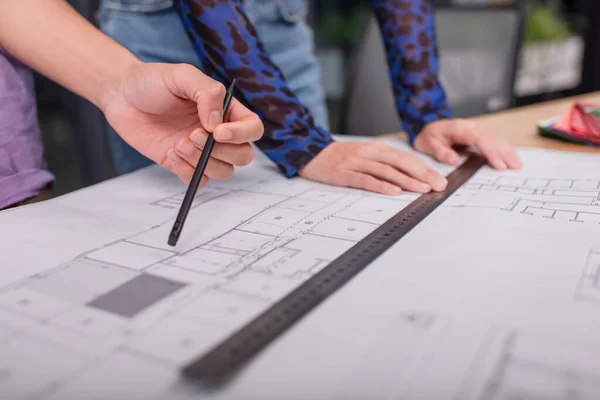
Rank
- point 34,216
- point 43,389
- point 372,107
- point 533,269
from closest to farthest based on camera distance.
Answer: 1. point 43,389
2. point 533,269
3. point 34,216
4. point 372,107

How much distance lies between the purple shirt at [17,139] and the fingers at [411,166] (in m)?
0.46

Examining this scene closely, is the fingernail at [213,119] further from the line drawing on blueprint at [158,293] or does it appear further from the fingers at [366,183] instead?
the fingers at [366,183]

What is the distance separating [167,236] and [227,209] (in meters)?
0.10

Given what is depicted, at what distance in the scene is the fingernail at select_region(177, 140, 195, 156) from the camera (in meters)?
0.61

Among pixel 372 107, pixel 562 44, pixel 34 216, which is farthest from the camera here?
pixel 562 44

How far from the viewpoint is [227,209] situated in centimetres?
61

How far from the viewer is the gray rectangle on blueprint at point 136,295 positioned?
0.39m

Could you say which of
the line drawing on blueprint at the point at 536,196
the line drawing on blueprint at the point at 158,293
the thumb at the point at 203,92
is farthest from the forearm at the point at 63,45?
the line drawing on blueprint at the point at 536,196

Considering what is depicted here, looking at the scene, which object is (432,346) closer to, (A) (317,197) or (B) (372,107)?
(A) (317,197)

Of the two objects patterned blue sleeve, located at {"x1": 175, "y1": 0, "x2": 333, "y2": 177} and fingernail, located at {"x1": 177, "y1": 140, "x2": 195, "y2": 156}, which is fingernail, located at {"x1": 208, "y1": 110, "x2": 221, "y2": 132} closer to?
fingernail, located at {"x1": 177, "y1": 140, "x2": 195, "y2": 156}

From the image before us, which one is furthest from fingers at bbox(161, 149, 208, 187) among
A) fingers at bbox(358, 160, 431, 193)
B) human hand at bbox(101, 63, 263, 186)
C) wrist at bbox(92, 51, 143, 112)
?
fingers at bbox(358, 160, 431, 193)

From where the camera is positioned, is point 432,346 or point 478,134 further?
point 478,134

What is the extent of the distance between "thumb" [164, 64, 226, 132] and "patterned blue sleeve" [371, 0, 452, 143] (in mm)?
465

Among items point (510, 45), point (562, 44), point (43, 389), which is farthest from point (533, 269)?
point (562, 44)
